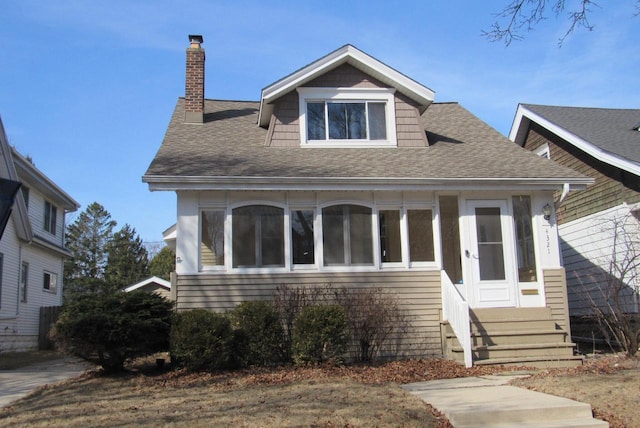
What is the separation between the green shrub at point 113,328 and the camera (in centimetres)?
826

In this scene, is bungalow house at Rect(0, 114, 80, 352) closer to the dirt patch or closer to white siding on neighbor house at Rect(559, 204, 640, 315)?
the dirt patch

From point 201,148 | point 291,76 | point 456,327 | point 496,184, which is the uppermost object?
point 291,76

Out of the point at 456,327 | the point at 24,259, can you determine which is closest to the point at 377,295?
the point at 456,327

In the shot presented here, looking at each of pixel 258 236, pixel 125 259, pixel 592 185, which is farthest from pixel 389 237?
pixel 125 259

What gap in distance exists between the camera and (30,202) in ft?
60.2

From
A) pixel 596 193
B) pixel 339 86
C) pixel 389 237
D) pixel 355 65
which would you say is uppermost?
pixel 355 65

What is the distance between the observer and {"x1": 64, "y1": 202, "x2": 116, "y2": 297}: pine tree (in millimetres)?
48562

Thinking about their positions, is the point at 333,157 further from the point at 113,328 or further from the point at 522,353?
the point at 113,328

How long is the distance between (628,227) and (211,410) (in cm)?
1046

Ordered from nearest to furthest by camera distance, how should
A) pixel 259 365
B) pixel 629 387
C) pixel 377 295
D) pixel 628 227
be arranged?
pixel 629 387 → pixel 259 365 → pixel 377 295 → pixel 628 227

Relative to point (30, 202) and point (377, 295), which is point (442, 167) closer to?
point (377, 295)

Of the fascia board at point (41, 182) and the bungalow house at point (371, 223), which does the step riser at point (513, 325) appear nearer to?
the bungalow house at point (371, 223)

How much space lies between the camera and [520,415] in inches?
238

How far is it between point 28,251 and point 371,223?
1231cm
